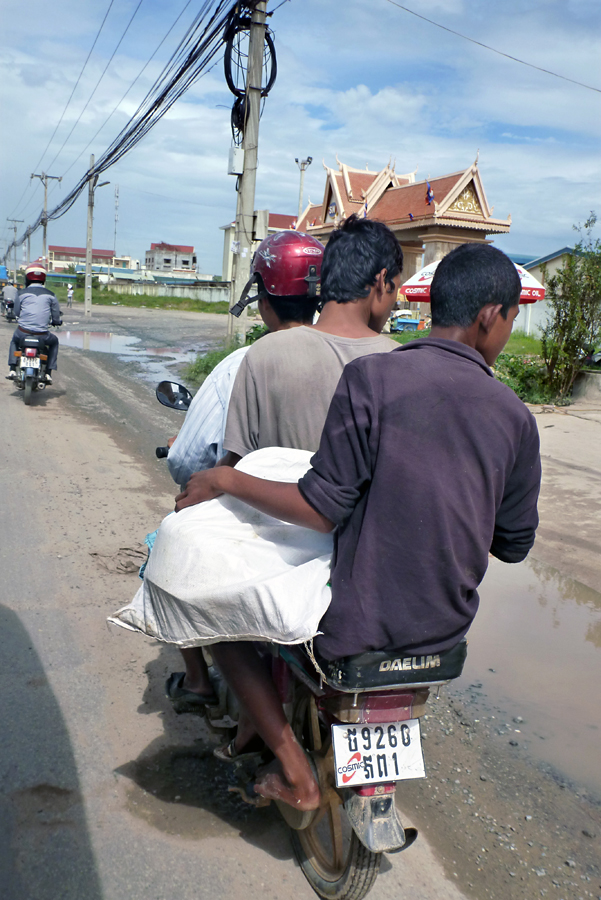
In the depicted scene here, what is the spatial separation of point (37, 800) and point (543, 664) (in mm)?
2577

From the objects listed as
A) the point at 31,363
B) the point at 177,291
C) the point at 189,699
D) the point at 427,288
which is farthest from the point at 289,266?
the point at 177,291

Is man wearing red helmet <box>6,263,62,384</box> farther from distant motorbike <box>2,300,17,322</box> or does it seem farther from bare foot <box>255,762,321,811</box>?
bare foot <box>255,762,321,811</box>

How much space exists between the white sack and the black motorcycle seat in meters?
0.12

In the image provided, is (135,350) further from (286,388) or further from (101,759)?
(286,388)

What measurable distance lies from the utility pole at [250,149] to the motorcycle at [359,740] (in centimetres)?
1034

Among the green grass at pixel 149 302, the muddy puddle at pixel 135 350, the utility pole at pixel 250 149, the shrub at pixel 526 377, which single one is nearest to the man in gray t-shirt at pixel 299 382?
the utility pole at pixel 250 149

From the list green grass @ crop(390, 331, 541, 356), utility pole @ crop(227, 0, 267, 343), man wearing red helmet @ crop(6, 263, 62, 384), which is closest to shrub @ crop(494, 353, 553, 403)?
green grass @ crop(390, 331, 541, 356)

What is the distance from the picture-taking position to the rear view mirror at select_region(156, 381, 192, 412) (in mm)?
2854

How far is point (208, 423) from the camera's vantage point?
2.39 meters

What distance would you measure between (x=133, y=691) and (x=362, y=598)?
1.94 meters

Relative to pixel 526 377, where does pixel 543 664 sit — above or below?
below

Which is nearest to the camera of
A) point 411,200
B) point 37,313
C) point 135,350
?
point 37,313

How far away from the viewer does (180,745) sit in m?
2.96

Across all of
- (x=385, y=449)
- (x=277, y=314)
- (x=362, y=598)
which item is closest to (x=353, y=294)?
(x=277, y=314)
